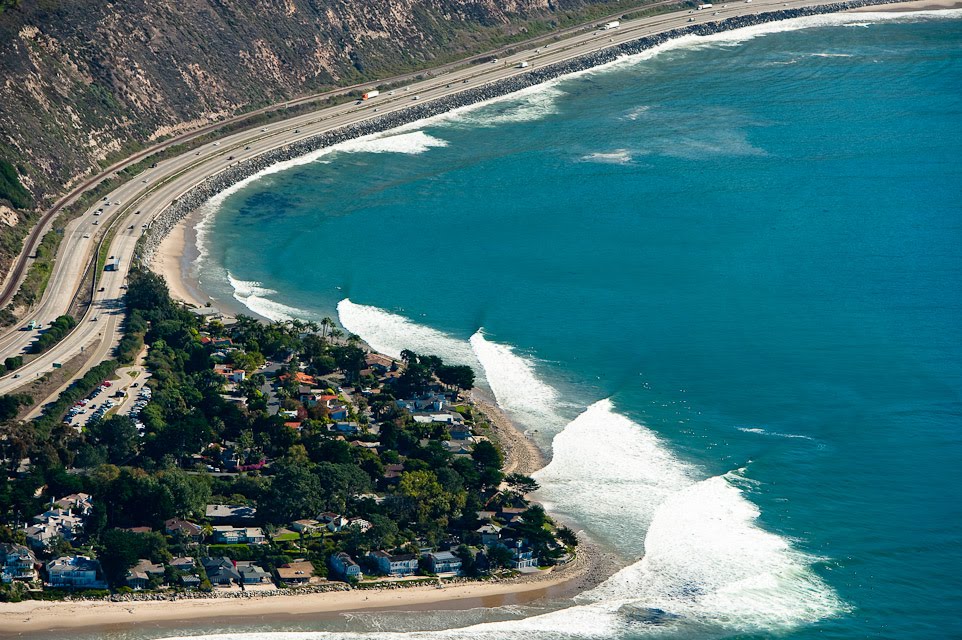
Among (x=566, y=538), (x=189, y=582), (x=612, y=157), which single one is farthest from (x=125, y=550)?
(x=612, y=157)

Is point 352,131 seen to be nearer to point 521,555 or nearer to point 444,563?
point 521,555

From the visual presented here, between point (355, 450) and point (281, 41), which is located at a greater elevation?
point (281, 41)

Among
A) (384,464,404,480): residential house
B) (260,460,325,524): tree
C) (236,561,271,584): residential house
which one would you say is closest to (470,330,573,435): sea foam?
(384,464,404,480): residential house

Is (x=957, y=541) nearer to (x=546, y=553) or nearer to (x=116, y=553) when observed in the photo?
(x=546, y=553)

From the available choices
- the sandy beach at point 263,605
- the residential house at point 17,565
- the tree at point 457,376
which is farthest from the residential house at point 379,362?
the residential house at point 17,565

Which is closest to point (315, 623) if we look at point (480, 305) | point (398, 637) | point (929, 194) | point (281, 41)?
point (398, 637)

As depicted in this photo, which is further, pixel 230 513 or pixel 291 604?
pixel 230 513
